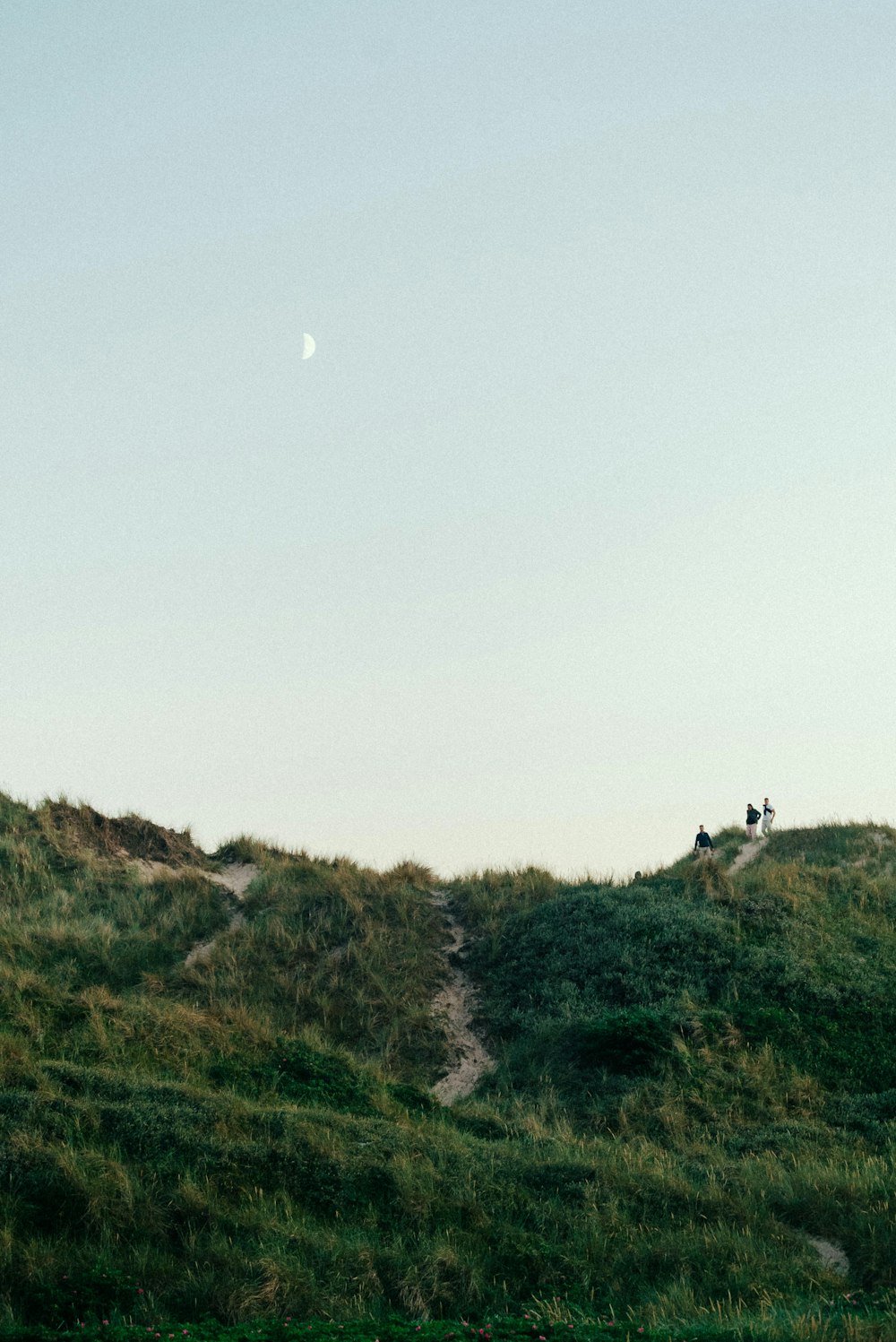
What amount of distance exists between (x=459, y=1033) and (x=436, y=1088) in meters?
2.01

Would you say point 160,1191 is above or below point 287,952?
below

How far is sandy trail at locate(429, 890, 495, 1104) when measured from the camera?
820 inches

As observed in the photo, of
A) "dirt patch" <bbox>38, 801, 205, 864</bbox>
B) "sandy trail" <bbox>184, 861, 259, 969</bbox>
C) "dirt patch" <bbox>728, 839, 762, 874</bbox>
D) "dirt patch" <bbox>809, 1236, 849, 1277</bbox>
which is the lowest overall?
"dirt patch" <bbox>809, 1236, 849, 1277</bbox>

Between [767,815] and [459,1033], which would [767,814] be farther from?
[459,1033]

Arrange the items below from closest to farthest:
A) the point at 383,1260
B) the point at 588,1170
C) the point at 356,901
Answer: the point at 383,1260, the point at 588,1170, the point at 356,901

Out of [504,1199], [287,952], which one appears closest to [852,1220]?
[504,1199]

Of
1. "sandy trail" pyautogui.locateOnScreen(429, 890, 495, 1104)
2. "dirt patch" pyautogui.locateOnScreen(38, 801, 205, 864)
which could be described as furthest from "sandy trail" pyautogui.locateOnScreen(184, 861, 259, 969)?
"sandy trail" pyautogui.locateOnScreen(429, 890, 495, 1104)

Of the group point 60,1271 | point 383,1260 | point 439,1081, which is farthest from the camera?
point 439,1081

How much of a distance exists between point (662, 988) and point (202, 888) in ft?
40.2

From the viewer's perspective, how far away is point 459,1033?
22.7 m

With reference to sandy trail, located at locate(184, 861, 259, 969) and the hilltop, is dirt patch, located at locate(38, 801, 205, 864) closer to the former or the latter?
the hilltop

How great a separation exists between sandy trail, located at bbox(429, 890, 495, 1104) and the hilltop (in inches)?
8.2

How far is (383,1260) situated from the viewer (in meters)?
11.1

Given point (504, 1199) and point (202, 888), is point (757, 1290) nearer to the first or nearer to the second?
point (504, 1199)
